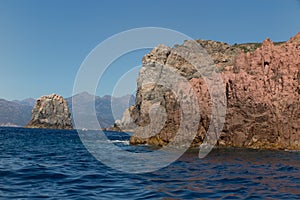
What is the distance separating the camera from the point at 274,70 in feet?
179

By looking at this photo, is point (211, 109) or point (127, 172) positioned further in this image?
point (211, 109)

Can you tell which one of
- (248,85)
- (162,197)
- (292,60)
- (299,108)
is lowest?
(162,197)

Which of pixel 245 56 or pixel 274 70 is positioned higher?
pixel 245 56

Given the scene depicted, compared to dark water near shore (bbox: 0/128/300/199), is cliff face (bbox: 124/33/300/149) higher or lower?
higher

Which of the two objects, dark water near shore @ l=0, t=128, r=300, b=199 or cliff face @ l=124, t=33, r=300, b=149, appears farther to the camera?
cliff face @ l=124, t=33, r=300, b=149

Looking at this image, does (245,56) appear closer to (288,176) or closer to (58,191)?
(288,176)

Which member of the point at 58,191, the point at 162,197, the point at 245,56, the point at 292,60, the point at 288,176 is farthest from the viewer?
the point at 245,56

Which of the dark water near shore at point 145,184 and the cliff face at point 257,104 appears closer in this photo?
the dark water near shore at point 145,184

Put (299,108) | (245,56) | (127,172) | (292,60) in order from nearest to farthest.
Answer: (127,172) < (299,108) < (292,60) < (245,56)

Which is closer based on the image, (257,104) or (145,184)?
(145,184)

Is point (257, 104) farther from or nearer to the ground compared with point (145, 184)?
farther from the ground

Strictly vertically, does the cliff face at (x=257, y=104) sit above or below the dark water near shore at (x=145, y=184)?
above

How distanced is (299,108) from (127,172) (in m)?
37.7

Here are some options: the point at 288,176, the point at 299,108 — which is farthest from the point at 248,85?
the point at 288,176
